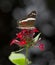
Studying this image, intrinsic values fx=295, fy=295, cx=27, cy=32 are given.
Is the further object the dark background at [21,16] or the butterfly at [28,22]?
the dark background at [21,16]

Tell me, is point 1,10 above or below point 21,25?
below

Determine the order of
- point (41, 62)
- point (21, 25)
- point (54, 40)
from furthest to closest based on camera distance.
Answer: point (54, 40) < point (41, 62) < point (21, 25)

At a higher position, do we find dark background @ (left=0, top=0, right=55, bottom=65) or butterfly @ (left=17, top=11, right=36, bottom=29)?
butterfly @ (left=17, top=11, right=36, bottom=29)

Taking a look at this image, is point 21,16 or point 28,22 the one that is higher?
point 28,22

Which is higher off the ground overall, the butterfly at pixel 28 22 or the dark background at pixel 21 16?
the butterfly at pixel 28 22

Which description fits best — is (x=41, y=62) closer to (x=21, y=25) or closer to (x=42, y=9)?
(x=42, y=9)

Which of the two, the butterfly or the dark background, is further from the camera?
the dark background

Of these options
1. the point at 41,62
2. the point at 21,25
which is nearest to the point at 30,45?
the point at 21,25

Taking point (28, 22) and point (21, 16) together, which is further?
point (21, 16)
